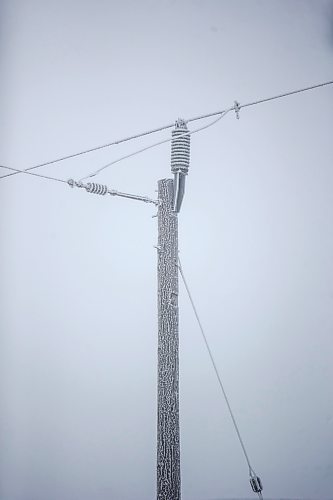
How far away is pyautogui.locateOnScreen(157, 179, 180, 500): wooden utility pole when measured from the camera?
8.29ft

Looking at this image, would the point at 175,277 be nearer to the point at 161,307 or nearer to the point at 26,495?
the point at 161,307

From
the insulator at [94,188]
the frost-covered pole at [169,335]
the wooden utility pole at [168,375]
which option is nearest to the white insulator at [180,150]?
the frost-covered pole at [169,335]

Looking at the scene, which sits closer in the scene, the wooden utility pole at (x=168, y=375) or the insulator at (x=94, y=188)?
the wooden utility pole at (x=168, y=375)

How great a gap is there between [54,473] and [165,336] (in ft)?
11.2

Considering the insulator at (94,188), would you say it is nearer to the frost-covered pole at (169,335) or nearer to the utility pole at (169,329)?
the utility pole at (169,329)

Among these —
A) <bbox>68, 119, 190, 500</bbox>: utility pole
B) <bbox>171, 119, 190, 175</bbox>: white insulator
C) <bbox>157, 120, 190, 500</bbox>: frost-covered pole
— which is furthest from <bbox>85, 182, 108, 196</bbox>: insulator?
<bbox>171, 119, 190, 175</bbox>: white insulator

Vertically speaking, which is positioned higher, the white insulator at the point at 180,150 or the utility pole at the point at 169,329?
the white insulator at the point at 180,150

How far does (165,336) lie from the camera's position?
259 centimetres

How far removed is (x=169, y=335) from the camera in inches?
102

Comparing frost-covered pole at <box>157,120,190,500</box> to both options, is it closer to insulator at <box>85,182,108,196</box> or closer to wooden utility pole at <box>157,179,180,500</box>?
wooden utility pole at <box>157,179,180,500</box>

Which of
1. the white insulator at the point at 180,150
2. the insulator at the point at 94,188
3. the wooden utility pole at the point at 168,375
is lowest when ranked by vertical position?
the wooden utility pole at the point at 168,375

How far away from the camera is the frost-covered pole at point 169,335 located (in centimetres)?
253

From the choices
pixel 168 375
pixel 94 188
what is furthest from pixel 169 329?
pixel 94 188

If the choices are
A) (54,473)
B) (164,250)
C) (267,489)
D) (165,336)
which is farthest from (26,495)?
(164,250)
